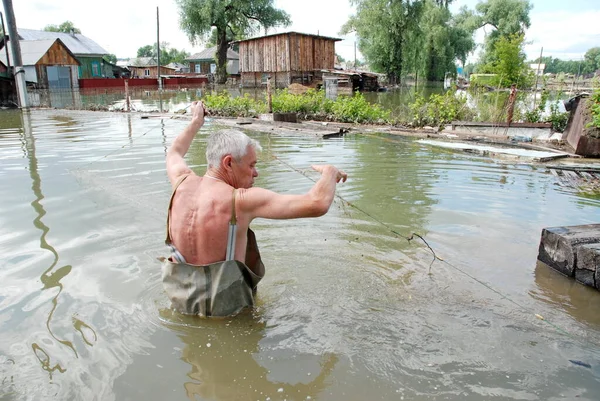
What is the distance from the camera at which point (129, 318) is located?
3506 mm

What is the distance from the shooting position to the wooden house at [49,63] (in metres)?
37.3

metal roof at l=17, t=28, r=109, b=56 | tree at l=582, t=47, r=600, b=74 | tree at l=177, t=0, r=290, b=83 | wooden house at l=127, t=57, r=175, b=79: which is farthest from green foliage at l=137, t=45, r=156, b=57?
tree at l=582, t=47, r=600, b=74

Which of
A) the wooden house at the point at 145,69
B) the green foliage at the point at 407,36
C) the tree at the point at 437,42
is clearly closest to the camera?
the green foliage at the point at 407,36

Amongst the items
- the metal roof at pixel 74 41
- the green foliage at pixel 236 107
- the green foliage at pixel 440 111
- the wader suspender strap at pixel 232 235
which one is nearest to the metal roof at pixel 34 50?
the metal roof at pixel 74 41

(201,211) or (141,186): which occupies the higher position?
(201,211)

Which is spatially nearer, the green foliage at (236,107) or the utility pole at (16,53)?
the green foliage at (236,107)

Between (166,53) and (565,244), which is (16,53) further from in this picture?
(166,53)

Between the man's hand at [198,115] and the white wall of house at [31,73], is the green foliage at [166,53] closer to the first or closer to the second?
the white wall of house at [31,73]

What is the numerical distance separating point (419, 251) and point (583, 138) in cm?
749

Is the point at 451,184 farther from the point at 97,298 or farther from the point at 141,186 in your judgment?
the point at 97,298

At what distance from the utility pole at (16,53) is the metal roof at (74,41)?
26396 millimetres

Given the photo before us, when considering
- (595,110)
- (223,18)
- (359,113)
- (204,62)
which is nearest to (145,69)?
(204,62)

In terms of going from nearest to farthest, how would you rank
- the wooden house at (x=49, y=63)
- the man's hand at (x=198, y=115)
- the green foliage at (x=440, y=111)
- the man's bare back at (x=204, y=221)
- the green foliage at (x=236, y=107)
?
the man's bare back at (x=204, y=221) < the man's hand at (x=198, y=115) < the green foliage at (x=440, y=111) < the green foliage at (x=236, y=107) < the wooden house at (x=49, y=63)

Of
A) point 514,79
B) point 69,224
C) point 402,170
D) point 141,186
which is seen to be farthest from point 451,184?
point 514,79
